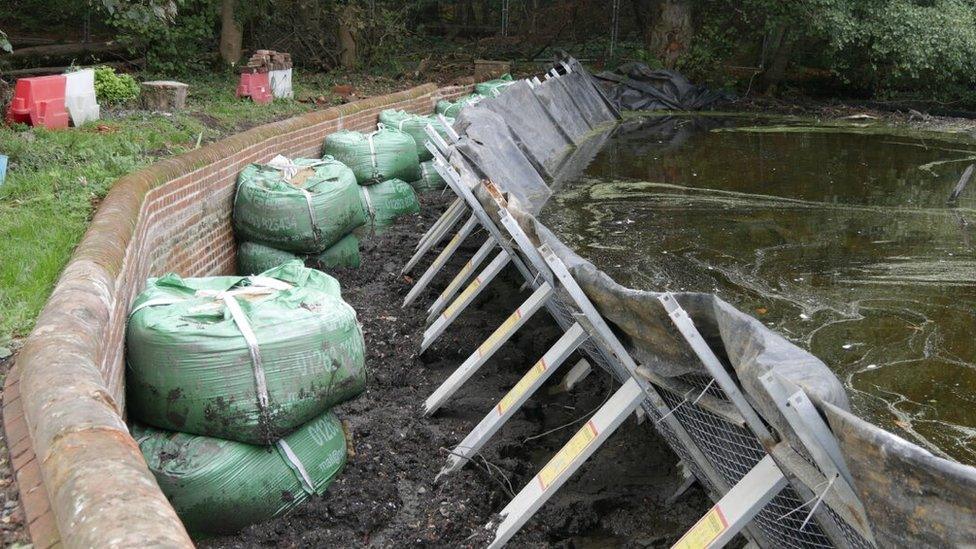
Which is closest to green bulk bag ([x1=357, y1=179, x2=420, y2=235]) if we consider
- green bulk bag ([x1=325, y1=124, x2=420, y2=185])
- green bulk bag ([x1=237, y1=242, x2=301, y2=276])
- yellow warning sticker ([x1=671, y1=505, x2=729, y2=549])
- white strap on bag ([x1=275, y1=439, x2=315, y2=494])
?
green bulk bag ([x1=325, y1=124, x2=420, y2=185])

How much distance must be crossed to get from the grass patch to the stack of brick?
0.58 metres

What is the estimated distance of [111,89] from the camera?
9516 millimetres

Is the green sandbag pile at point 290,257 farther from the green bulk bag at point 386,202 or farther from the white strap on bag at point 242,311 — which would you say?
the white strap on bag at point 242,311

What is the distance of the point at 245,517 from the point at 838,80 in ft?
62.0

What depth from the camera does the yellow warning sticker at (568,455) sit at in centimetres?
353

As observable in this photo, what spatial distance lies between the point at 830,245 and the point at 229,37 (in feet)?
33.2

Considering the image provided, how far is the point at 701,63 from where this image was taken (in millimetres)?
20266

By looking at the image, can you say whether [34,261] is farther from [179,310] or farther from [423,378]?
[423,378]

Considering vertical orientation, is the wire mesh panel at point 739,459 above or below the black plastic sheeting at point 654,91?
above

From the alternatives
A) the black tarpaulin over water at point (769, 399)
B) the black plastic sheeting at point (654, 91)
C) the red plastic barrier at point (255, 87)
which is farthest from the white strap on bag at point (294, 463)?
the black plastic sheeting at point (654, 91)

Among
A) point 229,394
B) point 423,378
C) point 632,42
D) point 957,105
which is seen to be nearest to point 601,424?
point 229,394

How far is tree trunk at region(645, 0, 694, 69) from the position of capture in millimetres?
20000

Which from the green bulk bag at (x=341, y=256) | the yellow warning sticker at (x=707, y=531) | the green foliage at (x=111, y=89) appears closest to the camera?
the yellow warning sticker at (x=707, y=531)

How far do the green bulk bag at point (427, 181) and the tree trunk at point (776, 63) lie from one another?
1153 cm
